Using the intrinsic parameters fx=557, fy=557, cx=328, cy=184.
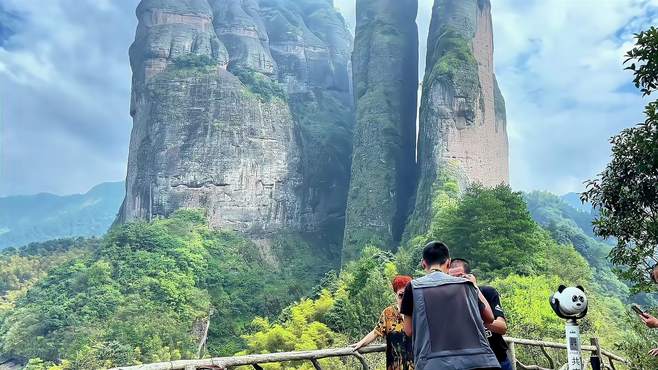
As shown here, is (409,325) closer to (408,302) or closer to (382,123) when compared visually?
(408,302)

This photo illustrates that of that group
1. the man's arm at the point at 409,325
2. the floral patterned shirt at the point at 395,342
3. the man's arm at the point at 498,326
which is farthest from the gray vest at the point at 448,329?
the floral patterned shirt at the point at 395,342

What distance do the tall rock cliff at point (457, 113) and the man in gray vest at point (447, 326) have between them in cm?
3529

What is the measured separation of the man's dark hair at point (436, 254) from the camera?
10.5 ft

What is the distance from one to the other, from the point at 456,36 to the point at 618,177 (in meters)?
38.2

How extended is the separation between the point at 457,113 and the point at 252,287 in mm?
19841

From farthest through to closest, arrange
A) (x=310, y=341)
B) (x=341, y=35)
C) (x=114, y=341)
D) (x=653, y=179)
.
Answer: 1. (x=341, y=35)
2. (x=114, y=341)
3. (x=310, y=341)
4. (x=653, y=179)

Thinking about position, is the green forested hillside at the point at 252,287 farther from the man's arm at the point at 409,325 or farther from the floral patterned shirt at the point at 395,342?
the man's arm at the point at 409,325

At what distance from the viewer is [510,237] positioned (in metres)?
22.6

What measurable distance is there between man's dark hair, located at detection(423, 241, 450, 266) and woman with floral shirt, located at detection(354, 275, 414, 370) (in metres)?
0.46

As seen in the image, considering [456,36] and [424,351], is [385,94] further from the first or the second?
[424,351]

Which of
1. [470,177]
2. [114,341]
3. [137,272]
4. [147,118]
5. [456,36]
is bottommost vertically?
[114,341]

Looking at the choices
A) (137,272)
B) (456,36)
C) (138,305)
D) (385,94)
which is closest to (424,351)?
(138,305)

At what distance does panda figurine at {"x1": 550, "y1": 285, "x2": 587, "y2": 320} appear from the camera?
11.5 ft

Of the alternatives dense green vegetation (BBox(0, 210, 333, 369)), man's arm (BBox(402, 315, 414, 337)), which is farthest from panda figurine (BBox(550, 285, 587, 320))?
dense green vegetation (BBox(0, 210, 333, 369))
